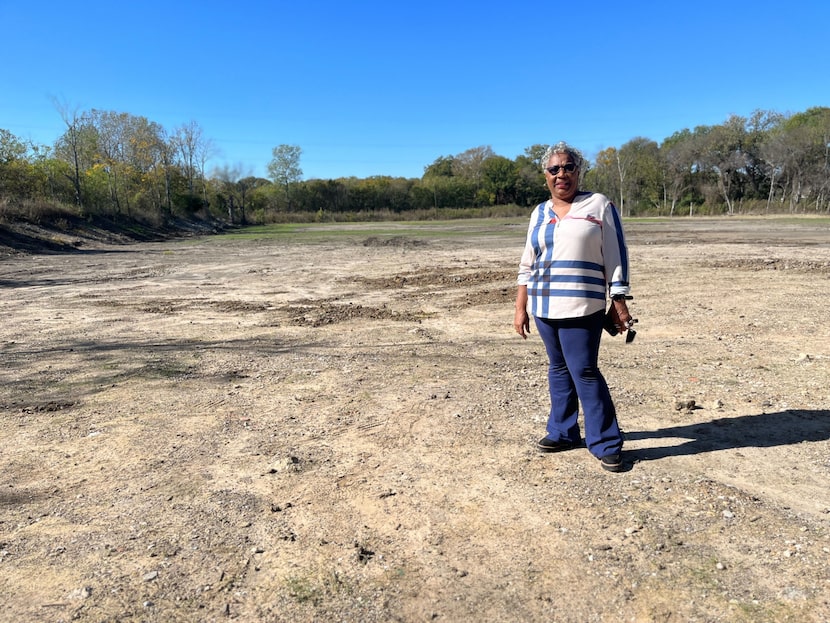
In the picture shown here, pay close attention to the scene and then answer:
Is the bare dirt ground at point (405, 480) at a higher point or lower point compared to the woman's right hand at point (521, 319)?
lower

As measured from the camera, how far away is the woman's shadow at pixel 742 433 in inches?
152

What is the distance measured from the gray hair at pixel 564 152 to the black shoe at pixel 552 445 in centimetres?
185

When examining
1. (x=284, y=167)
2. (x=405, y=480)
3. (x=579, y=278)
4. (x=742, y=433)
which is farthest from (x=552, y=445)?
(x=284, y=167)

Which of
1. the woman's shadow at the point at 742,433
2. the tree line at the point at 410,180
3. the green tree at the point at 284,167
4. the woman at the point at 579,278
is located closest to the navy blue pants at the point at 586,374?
the woman at the point at 579,278

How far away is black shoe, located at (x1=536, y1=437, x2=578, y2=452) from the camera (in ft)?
12.6

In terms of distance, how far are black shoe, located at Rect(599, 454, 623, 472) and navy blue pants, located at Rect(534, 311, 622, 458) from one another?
29mm

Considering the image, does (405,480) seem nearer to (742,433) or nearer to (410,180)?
(742,433)

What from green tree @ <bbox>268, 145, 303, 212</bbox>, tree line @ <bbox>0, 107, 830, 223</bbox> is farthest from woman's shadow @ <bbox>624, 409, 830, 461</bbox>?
green tree @ <bbox>268, 145, 303, 212</bbox>

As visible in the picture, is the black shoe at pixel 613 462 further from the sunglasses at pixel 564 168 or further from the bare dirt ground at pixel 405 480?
the sunglasses at pixel 564 168

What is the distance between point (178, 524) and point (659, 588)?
2.52 metres

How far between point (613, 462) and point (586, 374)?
59 centimetres

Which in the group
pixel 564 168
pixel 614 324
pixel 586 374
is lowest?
pixel 586 374

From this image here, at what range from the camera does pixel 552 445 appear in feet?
A: 12.6

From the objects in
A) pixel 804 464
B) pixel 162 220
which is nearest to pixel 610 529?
pixel 804 464
